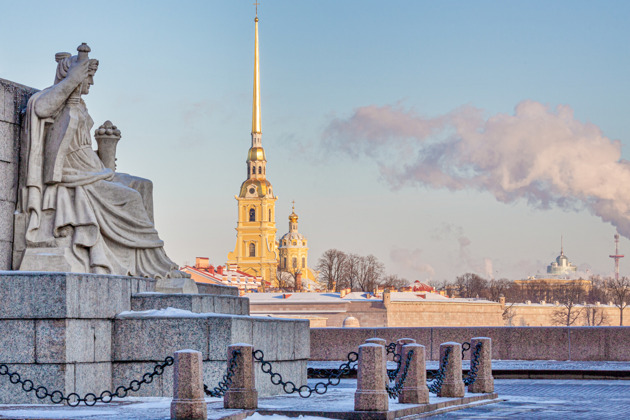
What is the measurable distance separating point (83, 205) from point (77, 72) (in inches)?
59.1

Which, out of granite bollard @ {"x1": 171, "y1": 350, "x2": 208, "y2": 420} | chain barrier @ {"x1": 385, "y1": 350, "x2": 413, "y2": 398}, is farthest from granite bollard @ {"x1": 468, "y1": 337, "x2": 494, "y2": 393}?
granite bollard @ {"x1": 171, "y1": 350, "x2": 208, "y2": 420}

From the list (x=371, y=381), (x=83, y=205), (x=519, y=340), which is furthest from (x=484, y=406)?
(x=519, y=340)

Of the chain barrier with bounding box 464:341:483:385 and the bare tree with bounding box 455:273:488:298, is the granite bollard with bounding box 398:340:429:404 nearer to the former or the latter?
the chain barrier with bounding box 464:341:483:385

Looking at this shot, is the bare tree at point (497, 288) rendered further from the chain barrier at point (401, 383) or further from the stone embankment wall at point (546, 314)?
the chain barrier at point (401, 383)

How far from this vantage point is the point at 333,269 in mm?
124250

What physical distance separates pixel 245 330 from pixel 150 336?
99 cm

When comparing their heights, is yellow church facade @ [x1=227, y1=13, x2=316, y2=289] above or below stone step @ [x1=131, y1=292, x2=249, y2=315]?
above

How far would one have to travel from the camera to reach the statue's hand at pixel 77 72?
1371cm

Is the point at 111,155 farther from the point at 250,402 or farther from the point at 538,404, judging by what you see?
the point at 538,404

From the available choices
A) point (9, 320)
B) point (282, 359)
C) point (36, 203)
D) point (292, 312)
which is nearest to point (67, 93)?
point (36, 203)

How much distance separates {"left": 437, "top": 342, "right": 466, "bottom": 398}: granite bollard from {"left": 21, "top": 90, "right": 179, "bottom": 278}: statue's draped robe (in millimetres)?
3322

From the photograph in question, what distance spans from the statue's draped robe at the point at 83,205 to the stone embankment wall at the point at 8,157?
0.15 meters

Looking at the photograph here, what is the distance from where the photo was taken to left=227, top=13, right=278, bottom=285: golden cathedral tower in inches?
7116

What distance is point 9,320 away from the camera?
12.0m
